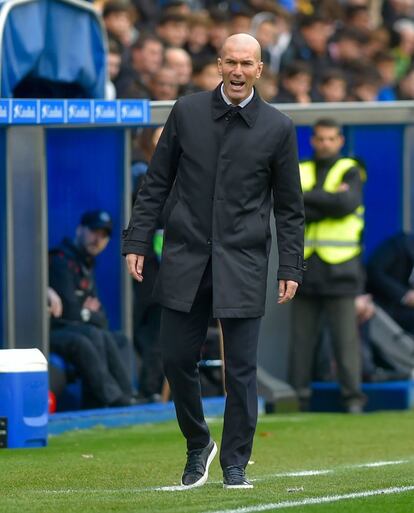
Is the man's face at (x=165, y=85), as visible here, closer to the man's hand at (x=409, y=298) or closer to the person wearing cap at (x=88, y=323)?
the person wearing cap at (x=88, y=323)

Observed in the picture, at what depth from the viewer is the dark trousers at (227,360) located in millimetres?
7613

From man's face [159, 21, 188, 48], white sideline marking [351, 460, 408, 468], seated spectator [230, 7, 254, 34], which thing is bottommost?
white sideline marking [351, 460, 408, 468]

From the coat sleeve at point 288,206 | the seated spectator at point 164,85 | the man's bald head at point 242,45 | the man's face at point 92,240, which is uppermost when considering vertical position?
the seated spectator at point 164,85

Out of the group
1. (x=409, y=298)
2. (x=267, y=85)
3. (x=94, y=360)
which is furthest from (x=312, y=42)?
(x=94, y=360)

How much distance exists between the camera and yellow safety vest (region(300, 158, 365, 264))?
13.3m

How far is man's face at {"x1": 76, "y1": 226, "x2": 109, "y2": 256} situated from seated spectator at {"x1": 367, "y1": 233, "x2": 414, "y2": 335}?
3.33 meters

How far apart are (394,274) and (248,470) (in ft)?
20.1

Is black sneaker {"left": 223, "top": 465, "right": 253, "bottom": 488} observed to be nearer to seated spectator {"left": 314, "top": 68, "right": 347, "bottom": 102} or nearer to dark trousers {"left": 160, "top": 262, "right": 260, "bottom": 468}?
dark trousers {"left": 160, "top": 262, "right": 260, "bottom": 468}

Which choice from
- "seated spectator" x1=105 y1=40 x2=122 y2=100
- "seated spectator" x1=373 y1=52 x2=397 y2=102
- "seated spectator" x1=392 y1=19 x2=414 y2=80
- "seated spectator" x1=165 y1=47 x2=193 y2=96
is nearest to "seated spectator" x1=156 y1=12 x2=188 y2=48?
"seated spectator" x1=165 y1=47 x2=193 y2=96

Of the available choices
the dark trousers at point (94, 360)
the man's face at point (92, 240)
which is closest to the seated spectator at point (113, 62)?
the man's face at point (92, 240)

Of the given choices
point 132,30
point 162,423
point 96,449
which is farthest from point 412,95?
point 96,449

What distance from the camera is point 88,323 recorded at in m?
12.5

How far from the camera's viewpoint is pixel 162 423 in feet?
40.0

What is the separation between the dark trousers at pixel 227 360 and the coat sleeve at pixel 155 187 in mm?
350
